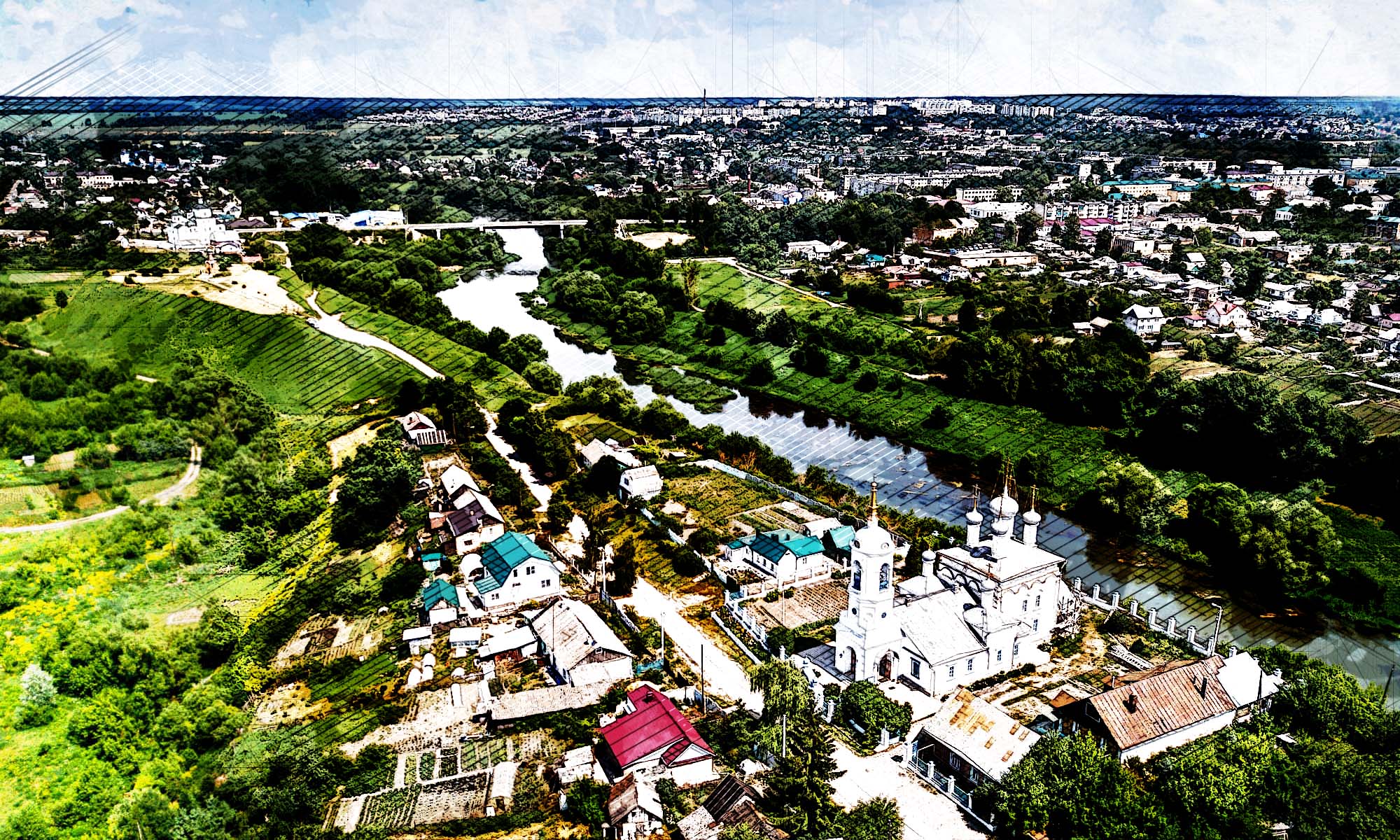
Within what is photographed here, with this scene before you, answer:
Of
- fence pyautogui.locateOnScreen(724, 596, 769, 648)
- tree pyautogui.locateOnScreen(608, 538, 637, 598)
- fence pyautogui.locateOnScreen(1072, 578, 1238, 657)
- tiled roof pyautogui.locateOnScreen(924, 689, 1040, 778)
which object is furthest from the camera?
tree pyautogui.locateOnScreen(608, 538, 637, 598)

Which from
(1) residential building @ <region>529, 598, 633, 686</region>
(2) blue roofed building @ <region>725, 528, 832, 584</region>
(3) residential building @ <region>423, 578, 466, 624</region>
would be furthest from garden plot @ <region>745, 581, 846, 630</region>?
(3) residential building @ <region>423, 578, 466, 624</region>

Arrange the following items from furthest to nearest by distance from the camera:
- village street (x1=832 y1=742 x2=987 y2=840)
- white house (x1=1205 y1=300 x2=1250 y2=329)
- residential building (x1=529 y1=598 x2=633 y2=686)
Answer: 1. white house (x1=1205 y1=300 x2=1250 y2=329)
2. residential building (x1=529 y1=598 x2=633 y2=686)
3. village street (x1=832 y1=742 x2=987 y2=840)

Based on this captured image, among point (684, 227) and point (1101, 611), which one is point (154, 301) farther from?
point (684, 227)

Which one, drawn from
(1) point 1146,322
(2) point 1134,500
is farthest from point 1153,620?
(1) point 1146,322

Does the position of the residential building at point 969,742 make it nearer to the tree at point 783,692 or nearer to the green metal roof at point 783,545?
the tree at point 783,692

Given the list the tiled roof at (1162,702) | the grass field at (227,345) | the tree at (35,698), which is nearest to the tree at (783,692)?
→ the tiled roof at (1162,702)

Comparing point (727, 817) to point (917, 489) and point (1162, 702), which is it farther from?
point (917, 489)

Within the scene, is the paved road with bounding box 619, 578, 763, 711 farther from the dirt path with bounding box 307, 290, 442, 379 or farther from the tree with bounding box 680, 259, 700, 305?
the tree with bounding box 680, 259, 700, 305

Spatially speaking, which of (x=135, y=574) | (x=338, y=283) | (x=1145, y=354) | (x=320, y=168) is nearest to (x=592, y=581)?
(x=135, y=574)

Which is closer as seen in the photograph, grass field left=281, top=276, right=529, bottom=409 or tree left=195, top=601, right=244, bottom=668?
tree left=195, top=601, right=244, bottom=668
